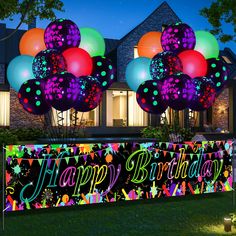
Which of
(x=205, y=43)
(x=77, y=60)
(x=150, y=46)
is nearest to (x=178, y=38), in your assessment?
(x=205, y=43)

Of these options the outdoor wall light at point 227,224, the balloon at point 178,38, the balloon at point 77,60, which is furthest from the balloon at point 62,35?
the outdoor wall light at point 227,224

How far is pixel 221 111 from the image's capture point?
28266 millimetres

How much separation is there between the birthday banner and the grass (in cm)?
25

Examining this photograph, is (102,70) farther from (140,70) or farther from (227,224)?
(227,224)

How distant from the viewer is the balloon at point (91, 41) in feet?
32.8

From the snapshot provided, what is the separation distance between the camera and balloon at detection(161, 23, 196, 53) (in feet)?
30.1

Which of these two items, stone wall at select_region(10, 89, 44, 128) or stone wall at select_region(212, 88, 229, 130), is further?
stone wall at select_region(212, 88, 229, 130)

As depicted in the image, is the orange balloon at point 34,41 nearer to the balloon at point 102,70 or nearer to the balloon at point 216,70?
the balloon at point 102,70

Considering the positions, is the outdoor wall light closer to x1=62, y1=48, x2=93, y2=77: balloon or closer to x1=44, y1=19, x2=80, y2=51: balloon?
x1=62, y1=48, x2=93, y2=77: balloon

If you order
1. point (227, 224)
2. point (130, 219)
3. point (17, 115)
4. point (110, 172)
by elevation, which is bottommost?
point (130, 219)

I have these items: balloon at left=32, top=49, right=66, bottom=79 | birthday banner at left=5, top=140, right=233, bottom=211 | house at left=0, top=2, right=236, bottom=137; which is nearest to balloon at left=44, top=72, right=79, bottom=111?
balloon at left=32, top=49, right=66, bottom=79

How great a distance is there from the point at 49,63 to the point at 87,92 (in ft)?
3.52

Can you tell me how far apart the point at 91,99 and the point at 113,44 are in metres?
18.3

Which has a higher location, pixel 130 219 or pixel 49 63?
pixel 49 63
